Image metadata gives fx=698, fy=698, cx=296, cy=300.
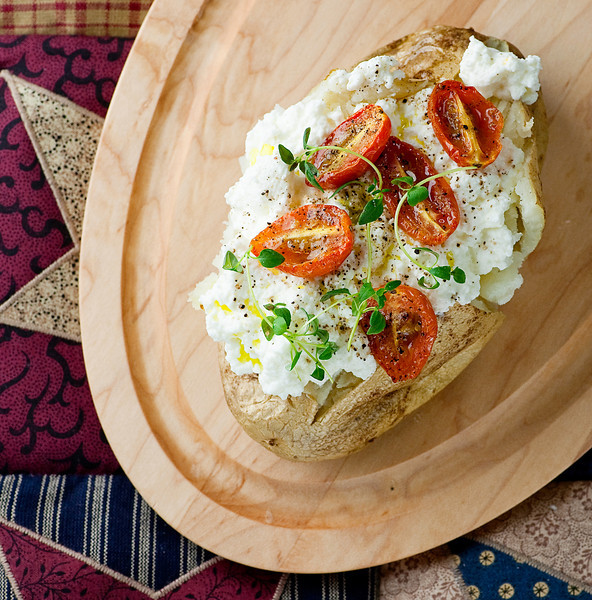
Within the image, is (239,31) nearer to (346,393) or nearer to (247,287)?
(247,287)

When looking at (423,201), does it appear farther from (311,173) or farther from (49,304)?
(49,304)

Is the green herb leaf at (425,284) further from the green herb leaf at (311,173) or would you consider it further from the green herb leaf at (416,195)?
the green herb leaf at (311,173)

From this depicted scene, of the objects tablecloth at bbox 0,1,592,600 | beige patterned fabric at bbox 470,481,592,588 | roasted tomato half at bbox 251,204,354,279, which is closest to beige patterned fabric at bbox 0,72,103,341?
tablecloth at bbox 0,1,592,600

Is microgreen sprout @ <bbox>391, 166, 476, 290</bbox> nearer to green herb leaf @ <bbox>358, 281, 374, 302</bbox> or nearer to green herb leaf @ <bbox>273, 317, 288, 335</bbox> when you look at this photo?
green herb leaf @ <bbox>358, 281, 374, 302</bbox>

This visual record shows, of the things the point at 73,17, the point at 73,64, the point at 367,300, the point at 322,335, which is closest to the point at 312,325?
the point at 322,335

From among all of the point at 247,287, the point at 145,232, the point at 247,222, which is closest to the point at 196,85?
the point at 145,232
